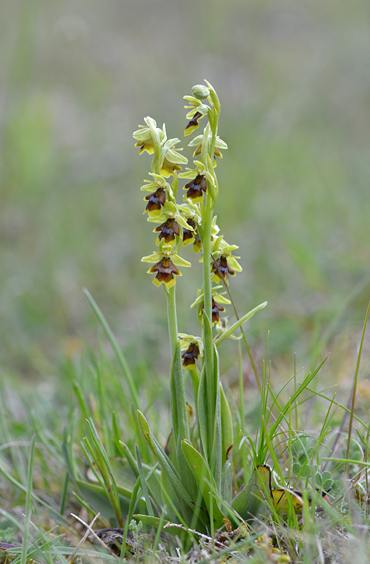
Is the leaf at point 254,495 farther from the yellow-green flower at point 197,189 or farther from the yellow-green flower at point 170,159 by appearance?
the yellow-green flower at point 170,159

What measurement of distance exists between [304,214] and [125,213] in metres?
2.22

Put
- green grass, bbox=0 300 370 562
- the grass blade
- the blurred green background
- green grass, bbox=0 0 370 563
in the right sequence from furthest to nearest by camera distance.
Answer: the blurred green background < the grass blade < green grass, bbox=0 0 370 563 < green grass, bbox=0 300 370 562

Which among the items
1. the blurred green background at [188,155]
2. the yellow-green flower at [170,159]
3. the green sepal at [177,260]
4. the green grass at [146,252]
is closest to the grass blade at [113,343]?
the green grass at [146,252]

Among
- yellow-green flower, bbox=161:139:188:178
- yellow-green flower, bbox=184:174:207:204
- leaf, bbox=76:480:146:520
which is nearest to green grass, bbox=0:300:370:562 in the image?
leaf, bbox=76:480:146:520

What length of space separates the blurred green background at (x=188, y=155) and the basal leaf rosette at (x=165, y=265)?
0.92 m

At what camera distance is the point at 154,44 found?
34.4 feet

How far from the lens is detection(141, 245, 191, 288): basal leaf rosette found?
1438mm

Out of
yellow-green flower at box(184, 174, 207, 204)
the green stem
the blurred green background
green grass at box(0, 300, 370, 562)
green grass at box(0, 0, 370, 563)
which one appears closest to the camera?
green grass at box(0, 300, 370, 562)

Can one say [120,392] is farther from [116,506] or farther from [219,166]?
[219,166]

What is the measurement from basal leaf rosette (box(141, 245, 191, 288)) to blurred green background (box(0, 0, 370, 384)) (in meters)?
0.92

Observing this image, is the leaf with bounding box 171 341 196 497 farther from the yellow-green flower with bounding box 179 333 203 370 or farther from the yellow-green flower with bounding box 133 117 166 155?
the yellow-green flower with bounding box 133 117 166 155

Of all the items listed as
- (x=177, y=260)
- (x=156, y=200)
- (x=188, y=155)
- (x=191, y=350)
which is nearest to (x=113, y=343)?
(x=191, y=350)

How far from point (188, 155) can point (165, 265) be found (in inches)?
176

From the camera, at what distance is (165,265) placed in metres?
1.45
